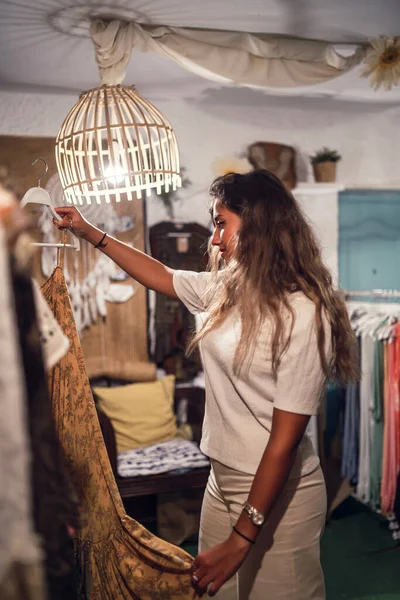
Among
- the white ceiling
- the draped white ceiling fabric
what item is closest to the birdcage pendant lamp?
the draped white ceiling fabric

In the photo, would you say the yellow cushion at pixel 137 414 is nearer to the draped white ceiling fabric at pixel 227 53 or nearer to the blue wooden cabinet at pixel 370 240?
the blue wooden cabinet at pixel 370 240

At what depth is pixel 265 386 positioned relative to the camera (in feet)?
4.95

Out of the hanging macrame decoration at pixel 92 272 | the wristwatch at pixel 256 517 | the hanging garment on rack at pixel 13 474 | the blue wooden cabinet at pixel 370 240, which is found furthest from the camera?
the blue wooden cabinet at pixel 370 240

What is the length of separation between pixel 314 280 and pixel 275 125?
3020mm

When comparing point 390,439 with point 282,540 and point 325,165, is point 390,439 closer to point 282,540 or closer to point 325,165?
point 282,540

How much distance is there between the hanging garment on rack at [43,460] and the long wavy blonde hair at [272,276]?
733mm

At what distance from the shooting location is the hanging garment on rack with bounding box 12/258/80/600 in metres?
0.81

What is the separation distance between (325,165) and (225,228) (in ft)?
9.01

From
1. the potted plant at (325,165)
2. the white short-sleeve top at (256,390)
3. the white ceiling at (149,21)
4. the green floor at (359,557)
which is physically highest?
the white ceiling at (149,21)

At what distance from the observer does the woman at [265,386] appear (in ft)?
4.72

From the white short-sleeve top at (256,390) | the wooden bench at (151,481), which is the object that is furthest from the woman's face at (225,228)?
the wooden bench at (151,481)

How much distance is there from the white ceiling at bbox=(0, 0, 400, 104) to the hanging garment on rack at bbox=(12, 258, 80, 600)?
2000 millimetres

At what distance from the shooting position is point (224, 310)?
160 cm

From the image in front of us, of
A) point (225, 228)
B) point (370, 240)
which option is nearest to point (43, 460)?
point (225, 228)
